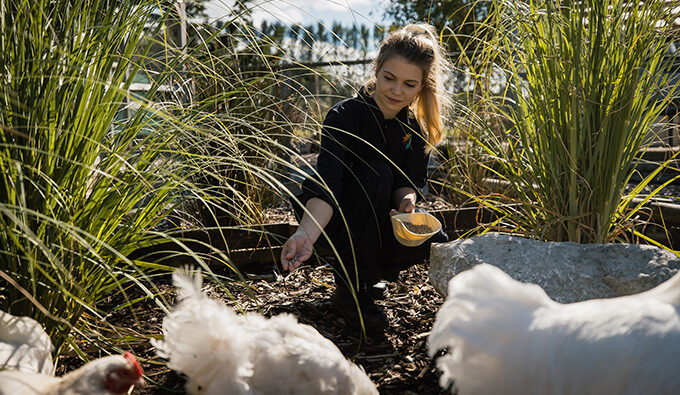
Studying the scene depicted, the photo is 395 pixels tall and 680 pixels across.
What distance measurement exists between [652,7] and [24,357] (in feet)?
7.64

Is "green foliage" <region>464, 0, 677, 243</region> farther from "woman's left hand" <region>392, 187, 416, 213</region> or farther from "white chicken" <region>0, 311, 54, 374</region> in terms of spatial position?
"white chicken" <region>0, 311, 54, 374</region>

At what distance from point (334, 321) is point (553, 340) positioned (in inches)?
51.0

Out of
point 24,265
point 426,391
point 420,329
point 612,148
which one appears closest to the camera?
point 24,265

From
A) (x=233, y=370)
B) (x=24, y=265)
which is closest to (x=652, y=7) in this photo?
(x=233, y=370)

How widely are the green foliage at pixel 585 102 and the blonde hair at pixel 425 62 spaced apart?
1.53ft

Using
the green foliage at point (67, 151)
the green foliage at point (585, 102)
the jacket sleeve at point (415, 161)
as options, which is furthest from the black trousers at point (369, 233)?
the green foliage at point (67, 151)

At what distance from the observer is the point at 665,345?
1.20 metres

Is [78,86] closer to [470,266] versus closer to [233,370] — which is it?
[233,370]

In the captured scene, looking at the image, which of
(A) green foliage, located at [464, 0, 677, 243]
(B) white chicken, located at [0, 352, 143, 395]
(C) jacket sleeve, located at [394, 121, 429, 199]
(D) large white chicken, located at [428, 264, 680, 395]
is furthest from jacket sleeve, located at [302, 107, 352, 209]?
(B) white chicken, located at [0, 352, 143, 395]

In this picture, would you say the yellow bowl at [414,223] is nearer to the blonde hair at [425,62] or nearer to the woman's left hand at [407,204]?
the woman's left hand at [407,204]

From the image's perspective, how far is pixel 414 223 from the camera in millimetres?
2357

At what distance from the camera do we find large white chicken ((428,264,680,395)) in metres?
1.22

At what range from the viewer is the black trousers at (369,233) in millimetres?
2471

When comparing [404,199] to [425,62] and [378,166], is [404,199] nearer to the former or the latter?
[378,166]
